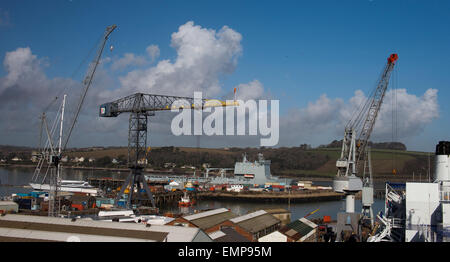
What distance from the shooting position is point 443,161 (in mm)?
10992

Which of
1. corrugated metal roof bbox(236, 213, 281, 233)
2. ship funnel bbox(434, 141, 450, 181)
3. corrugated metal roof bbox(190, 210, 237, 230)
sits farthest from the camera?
corrugated metal roof bbox(236, 213, 281, 233)

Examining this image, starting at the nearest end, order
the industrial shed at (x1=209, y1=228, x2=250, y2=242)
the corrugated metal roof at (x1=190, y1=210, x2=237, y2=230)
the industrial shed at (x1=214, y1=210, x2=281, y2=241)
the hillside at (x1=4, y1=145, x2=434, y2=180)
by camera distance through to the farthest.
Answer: the industrial shed at (x1=209, y1=228, x2=250, y2=242) < the industrial shed at (x1=214, y1=210, x2=281, y2=241) < the corrugated metal roof at (x1=190, y1=210, x2=237, y2=230) < the hillside at (x1=4, y1=145, x2=434, y2=180)

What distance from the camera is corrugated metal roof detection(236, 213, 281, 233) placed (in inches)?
635

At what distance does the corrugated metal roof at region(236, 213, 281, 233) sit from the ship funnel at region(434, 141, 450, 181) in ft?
25.8

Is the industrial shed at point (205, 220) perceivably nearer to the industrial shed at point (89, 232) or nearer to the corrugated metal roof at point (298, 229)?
the corrugated metal roof at point (298, 229)

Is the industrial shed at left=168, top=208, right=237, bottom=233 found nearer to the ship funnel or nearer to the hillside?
the ship funnel

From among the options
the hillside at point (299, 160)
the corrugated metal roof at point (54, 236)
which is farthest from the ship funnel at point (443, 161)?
the hillside at point (299, 160)

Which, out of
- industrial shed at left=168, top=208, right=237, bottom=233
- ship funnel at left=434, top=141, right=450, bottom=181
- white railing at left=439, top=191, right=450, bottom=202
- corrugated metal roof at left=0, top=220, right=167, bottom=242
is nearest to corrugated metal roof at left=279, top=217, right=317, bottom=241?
industrial shed at left=168, top=208, right=237, bottom=233

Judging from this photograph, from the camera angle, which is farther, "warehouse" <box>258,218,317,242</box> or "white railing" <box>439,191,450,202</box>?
"warehouse" <box>258,218,317,242</box>
